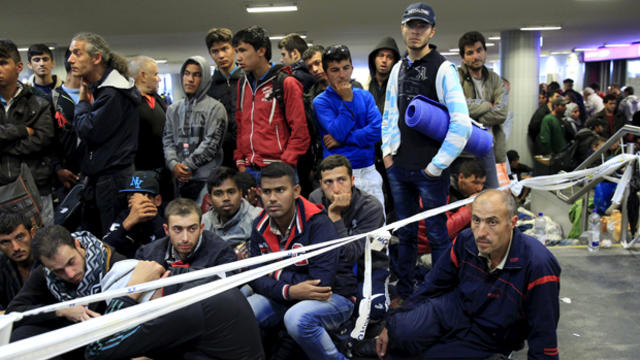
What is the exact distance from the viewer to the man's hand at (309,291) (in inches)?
111

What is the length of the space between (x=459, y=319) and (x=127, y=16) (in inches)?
329

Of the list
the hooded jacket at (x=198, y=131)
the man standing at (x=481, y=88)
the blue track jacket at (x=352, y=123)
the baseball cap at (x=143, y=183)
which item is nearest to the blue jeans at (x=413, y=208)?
the blue track jacket at (x=352, y=123)

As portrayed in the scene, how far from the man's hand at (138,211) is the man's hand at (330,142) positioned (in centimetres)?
135

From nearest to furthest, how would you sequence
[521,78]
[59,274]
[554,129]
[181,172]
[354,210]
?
[59,274]
[354,210]
[181,172]
[554,129]
[521,78]

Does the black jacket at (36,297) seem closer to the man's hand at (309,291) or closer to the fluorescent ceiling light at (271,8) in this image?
the man's hand at (309,291)

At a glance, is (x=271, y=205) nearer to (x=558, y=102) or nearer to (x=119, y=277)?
(x=119, y=277)

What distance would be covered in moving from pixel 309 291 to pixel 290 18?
772 centimetres

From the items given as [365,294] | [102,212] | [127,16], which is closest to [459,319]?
[365,294]

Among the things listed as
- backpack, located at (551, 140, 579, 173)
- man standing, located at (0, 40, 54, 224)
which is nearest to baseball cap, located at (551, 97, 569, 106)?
backpack, located at (551, 140, 579, 173)

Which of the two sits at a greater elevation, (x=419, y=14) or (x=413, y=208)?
(x=419, y=14)

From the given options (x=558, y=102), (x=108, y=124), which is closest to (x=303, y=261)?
(x=108, y=124)

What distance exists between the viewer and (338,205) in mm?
3240

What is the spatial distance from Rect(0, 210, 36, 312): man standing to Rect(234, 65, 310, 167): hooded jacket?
1.59m

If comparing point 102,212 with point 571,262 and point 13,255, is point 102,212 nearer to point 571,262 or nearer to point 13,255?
point 13,255
